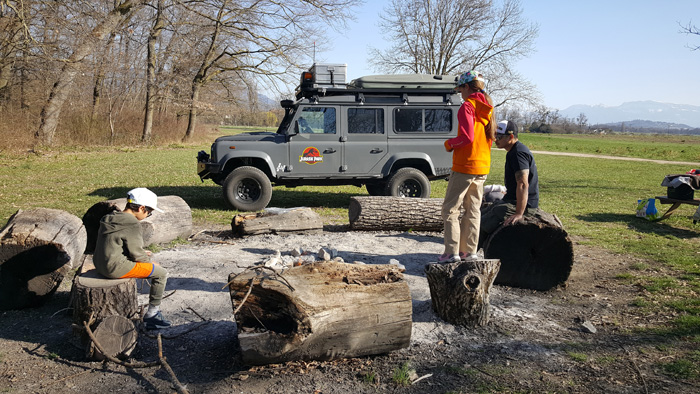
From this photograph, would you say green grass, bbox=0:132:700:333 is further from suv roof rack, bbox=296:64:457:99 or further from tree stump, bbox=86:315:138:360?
tree stump, bbox=86:315:138:360

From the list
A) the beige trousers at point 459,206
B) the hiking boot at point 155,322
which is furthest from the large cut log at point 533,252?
the hiking boot at point 155,322

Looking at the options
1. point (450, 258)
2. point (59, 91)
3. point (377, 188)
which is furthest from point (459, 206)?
point (59, 91)

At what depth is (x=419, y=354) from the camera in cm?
392

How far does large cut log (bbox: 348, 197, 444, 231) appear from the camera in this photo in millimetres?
8281

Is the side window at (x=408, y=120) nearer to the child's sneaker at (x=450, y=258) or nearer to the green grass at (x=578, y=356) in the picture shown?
the child's sneaker at (x=450, y=258)

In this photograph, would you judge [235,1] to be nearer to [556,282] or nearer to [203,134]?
[203,134]

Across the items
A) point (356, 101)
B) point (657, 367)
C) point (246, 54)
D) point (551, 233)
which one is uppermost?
point (246, 54)

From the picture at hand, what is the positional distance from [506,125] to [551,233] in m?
1.29

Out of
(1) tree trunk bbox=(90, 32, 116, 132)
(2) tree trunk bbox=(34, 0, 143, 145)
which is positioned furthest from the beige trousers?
(1) tree trunk bbox=(90, 32, 116, 132)

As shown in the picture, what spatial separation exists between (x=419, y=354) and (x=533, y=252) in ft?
7.48

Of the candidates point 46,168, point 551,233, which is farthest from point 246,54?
point 551,233

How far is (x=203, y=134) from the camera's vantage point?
136ft

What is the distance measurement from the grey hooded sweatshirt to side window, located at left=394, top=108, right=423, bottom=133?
713 centimetres

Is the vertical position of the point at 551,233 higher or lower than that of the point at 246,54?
lower
